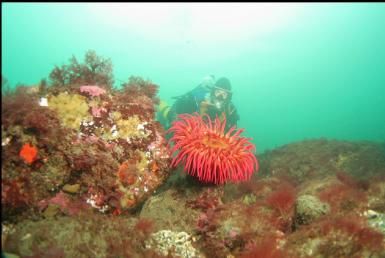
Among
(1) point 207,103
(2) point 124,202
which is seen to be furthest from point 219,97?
(2) point 124,202

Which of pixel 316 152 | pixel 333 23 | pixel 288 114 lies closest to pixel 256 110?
pixel 288 114

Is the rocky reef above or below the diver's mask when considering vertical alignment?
below

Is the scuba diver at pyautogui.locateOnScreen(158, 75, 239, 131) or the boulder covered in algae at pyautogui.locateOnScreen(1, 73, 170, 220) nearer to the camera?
the boulder covered in algae at pyautogui.locateOnScreen(1, 73, 170, 220)

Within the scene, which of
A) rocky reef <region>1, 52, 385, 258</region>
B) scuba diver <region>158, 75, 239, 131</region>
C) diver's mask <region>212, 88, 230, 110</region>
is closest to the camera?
rocky reef <region>1, 52, 385, 258</region>

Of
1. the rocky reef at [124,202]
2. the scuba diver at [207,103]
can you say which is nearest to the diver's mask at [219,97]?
the scuba diver at [207,103]

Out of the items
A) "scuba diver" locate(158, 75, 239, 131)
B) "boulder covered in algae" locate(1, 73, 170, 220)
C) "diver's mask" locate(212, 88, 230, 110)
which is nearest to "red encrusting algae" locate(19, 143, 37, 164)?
"boulder covered in algae" locate(1, 73, 170, 220)

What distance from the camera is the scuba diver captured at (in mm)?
15555

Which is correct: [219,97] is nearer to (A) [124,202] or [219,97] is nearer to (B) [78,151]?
(A) [124,202]

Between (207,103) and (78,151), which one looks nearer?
(78,151)

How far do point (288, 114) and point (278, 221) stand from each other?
563 feet

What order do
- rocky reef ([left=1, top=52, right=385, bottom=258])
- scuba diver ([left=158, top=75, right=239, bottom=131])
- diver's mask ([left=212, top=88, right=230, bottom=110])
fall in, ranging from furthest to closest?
diver's mask ([left=212, top=88, right=230, bottom=110]), scuba diver ([left=158, top=75, right=239, bottom=131]), rocky reef ([left=1, top=52, right=385, bottom=258])

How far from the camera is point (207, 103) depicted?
50.5 ft

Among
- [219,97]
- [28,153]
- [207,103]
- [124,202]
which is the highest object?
[219,97]

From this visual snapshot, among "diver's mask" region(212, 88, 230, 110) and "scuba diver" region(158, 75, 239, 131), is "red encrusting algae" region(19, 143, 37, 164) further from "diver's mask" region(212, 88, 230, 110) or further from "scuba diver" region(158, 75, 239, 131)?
"diver's mask" region(212, 88, 230, 110)
